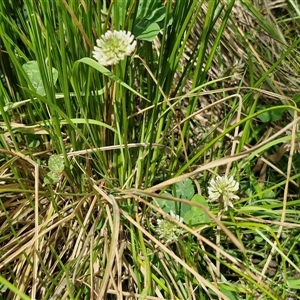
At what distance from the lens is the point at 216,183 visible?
87 centimetres

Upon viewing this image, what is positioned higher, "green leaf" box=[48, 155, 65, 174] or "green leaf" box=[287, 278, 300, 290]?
"green leaf" box=[48, 155, 65, 174]

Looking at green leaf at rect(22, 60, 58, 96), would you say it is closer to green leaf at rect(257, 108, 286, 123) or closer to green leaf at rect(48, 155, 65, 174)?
green leaf at rect(48, 155, 65, 174)

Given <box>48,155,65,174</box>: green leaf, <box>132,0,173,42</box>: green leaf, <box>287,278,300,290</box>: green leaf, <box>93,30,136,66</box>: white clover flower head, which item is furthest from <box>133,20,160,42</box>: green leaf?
<box>287,278,300,290</box>: green leaf

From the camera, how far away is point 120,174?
36.9 inches

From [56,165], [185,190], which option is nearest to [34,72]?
[56,165]

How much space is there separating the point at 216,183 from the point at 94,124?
0.25 metres

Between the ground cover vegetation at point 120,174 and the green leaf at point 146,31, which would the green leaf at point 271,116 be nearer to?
the ground cover vegetation at point 120,174

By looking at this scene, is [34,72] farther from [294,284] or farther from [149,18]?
[294,284]

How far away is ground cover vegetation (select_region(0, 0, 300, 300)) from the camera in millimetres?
811

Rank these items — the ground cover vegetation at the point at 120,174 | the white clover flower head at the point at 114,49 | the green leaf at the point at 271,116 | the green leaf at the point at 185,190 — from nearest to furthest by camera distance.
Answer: the white clover flower head at the point at 114,49, the ground cover vegetation at the point at 120,174, the green leaf at the point at 185,190, the green leaf at the point at 271,116

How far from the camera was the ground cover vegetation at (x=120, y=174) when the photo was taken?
2.66ft

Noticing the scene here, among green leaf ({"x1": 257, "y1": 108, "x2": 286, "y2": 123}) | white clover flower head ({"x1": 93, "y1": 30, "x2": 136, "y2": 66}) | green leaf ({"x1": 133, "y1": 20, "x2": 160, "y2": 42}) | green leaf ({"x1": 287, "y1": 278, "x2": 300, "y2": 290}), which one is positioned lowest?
green leaf ({"x1": 287, "y1": 278, "x2": 300, "y2": 290})

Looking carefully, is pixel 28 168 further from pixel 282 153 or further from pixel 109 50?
pixel 282 153

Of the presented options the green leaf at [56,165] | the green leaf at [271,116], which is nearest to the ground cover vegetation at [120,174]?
the green leaf at [56,165]
